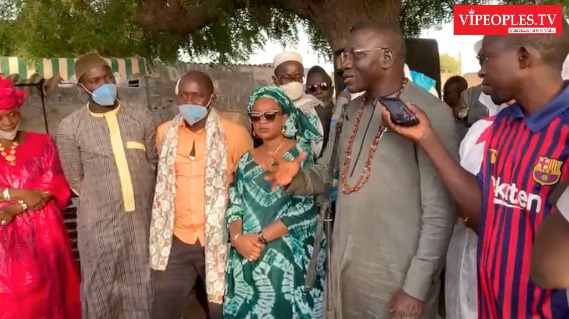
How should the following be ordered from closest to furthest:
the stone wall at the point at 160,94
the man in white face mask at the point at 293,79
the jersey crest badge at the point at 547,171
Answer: the jersey crest badge at the point at 547,171 < the man in white face mask at the point at 293,79 < the stone wall at the point at 160,94

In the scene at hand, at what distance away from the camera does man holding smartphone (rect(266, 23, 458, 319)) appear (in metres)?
2.20

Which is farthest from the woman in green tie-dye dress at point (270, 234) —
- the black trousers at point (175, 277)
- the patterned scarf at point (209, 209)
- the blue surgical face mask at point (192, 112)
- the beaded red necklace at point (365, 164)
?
the beaded red necklace at point (365, 164)

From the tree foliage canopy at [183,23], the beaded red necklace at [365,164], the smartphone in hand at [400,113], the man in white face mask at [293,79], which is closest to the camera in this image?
the smartphone in hand at [400,113]

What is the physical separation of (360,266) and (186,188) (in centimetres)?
144

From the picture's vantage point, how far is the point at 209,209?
341 centimetres

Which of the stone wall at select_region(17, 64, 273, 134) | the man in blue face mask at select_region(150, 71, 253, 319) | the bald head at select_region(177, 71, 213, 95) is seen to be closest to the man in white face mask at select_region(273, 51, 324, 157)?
the bald head at select_region(177, 71, 213, 95)

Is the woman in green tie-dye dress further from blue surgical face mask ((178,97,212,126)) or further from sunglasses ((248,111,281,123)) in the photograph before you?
blue surgical face mask ((178,97,212,126))

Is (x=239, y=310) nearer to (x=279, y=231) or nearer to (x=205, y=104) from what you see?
(x=279, y=231)

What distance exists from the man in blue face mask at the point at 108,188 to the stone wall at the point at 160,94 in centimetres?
445

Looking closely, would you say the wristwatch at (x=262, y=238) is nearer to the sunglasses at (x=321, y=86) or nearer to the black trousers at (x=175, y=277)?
the black trousers at (x=175, y=277)

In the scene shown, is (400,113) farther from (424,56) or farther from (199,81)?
(424,56)

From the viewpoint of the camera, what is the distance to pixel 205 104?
11.6ft

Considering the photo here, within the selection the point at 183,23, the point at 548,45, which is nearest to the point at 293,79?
the point at 548,45

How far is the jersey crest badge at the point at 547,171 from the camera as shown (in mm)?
1668
